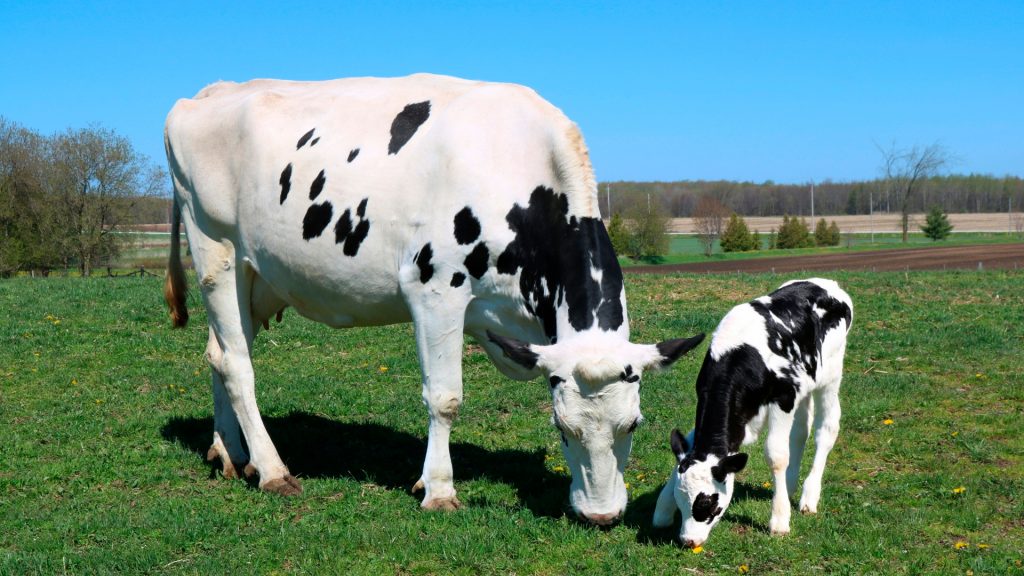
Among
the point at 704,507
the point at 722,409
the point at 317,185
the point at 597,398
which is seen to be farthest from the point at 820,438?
the point at 317,185

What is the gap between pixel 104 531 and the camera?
255 inches

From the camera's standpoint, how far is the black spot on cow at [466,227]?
658cm

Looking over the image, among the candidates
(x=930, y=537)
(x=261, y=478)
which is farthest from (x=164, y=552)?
(x=930, y=537)

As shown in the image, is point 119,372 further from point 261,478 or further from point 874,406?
point 874,406

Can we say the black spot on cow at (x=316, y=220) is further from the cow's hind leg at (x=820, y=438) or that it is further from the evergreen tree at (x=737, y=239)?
the evergreen tree at (x=737, y=239)

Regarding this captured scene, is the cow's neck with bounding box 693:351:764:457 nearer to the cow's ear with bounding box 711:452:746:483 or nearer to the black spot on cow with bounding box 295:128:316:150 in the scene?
the cow's ear with bounding box 711:452:746:483

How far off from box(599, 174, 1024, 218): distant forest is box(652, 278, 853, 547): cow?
4377 inches

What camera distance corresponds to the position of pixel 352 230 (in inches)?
283

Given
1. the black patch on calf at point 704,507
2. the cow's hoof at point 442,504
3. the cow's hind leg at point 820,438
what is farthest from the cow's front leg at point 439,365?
the cow's hind leg at point 820,438

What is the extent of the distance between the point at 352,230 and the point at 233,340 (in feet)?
5.91

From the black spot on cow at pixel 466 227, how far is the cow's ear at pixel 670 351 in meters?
1.56

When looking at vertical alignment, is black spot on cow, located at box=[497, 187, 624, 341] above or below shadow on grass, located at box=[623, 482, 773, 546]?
above

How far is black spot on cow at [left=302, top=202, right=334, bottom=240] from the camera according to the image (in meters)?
7.31

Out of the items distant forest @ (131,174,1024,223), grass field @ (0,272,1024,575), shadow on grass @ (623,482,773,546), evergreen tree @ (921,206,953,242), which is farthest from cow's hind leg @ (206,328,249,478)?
distant forest @ (131,174,1024,223)
